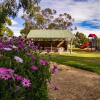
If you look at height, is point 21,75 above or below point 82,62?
above

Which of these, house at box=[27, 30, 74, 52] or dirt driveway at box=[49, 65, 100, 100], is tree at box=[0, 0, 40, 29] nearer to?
dirt driveway at box=[49, 65, 100, 100]

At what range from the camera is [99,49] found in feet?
160

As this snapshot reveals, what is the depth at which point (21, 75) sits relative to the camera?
16.5ft

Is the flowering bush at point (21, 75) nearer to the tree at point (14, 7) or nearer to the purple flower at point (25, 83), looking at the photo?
the purple flower at point (25, 83)

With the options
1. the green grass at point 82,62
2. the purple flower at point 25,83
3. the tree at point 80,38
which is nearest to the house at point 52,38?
the green grass at point 82,62

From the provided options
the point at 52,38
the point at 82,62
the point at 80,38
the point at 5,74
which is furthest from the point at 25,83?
the point at 80,38

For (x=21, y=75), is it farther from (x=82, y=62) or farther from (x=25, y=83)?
(x=82, y=62)

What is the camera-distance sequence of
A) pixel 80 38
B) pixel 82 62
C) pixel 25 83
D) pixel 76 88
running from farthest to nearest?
1. pixel 80 38
2. pixel 82 62
3. pixel 76 88
4. pixel 25 83

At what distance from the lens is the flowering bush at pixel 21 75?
449 cm

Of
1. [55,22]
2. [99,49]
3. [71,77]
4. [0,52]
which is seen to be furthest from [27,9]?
[55,22]

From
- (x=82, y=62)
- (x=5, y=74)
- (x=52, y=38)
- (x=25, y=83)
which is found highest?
(x=52, y=38)

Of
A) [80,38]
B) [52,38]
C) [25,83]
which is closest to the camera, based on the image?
[25,83]

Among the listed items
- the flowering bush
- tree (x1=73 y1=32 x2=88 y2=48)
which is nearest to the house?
tree (x1=73 y1=32 x2=88 y2=48)

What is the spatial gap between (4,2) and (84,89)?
17257 mm
